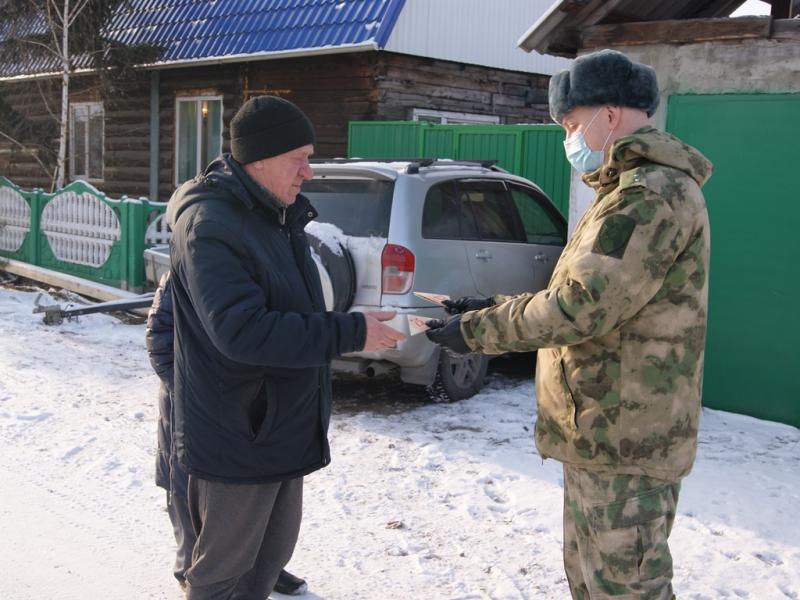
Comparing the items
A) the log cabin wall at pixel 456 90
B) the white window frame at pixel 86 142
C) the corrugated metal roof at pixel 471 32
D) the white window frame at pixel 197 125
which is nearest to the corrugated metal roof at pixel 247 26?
the corrugated metal roof at pixel 471 32

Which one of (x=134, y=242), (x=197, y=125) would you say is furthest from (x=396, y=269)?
(x=197, y=125)

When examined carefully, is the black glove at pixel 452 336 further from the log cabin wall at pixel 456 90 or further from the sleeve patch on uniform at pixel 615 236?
the log cabin wall at pixel 456 90

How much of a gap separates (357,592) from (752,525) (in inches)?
84.8

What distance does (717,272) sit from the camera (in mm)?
6844

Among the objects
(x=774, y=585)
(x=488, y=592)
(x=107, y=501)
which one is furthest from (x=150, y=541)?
(x=774, y=585)

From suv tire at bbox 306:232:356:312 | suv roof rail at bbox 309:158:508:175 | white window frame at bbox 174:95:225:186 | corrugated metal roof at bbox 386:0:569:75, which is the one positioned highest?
corrugated metal roof at bbox 386:0:569:75

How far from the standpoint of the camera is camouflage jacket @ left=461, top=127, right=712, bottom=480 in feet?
7.98

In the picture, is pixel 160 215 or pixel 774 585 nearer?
pixel 774 585

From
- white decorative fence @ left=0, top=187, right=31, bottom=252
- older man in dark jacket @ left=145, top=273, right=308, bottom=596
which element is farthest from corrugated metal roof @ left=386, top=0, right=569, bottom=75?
older man in dark jacket @ left=145, top=273, right=308, bottom=596

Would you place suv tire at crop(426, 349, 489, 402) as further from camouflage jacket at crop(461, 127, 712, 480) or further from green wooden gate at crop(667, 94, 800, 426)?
camouflage jacket at crop(461, 127, 712, 480)

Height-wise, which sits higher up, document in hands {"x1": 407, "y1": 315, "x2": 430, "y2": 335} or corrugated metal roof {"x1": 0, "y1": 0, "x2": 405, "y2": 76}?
corrugated metal roof {"x1": 0, "y1": 0, "x2": 405, "y2": 76}

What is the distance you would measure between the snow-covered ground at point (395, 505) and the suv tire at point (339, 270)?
0.87 m

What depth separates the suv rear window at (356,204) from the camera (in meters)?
6.37

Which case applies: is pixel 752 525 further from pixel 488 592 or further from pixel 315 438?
pixel 315 438
